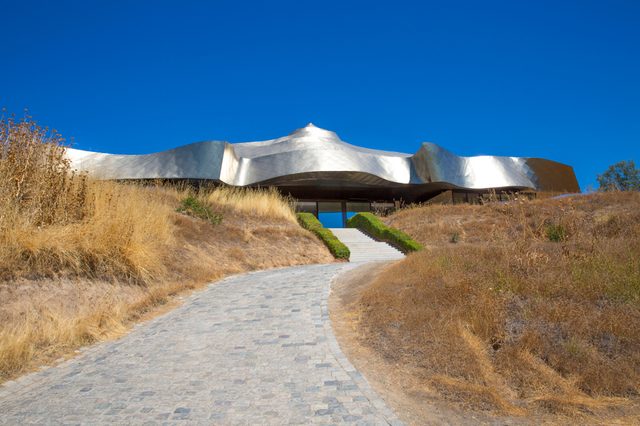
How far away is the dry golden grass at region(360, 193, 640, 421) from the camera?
3.40 meters

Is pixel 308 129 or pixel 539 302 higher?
pixel 308 129

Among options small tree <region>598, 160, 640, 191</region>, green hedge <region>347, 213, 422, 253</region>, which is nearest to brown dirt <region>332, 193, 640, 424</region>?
green hedge <region>347, 213, 422, 253</region>

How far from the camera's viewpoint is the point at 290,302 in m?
6.95

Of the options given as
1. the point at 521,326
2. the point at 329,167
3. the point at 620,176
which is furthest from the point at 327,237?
the point at 620,176

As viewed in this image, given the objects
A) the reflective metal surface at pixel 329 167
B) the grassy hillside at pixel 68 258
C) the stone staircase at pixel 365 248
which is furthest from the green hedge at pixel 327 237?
the reflective metal surface at pixel 329 167

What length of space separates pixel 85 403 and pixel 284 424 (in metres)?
1.63

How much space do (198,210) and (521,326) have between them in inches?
443

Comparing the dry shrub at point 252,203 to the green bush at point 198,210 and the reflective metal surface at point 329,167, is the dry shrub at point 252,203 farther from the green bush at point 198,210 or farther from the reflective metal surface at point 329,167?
the reflective metal surface at point 329,167

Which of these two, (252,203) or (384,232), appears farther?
(384,232)

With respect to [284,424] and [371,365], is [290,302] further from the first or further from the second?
[284,424]

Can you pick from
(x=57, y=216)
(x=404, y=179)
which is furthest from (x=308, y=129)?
(x=57, y=216)

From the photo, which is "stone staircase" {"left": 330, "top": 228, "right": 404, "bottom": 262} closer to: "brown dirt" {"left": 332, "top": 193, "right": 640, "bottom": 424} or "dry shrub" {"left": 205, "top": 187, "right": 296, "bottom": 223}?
"dry shrub" {"left": 205, "top": 187, "right": 296, "bottom": 223}

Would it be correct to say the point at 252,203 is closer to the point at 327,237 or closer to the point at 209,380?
the point at 327,237

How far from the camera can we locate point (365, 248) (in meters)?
16.9
